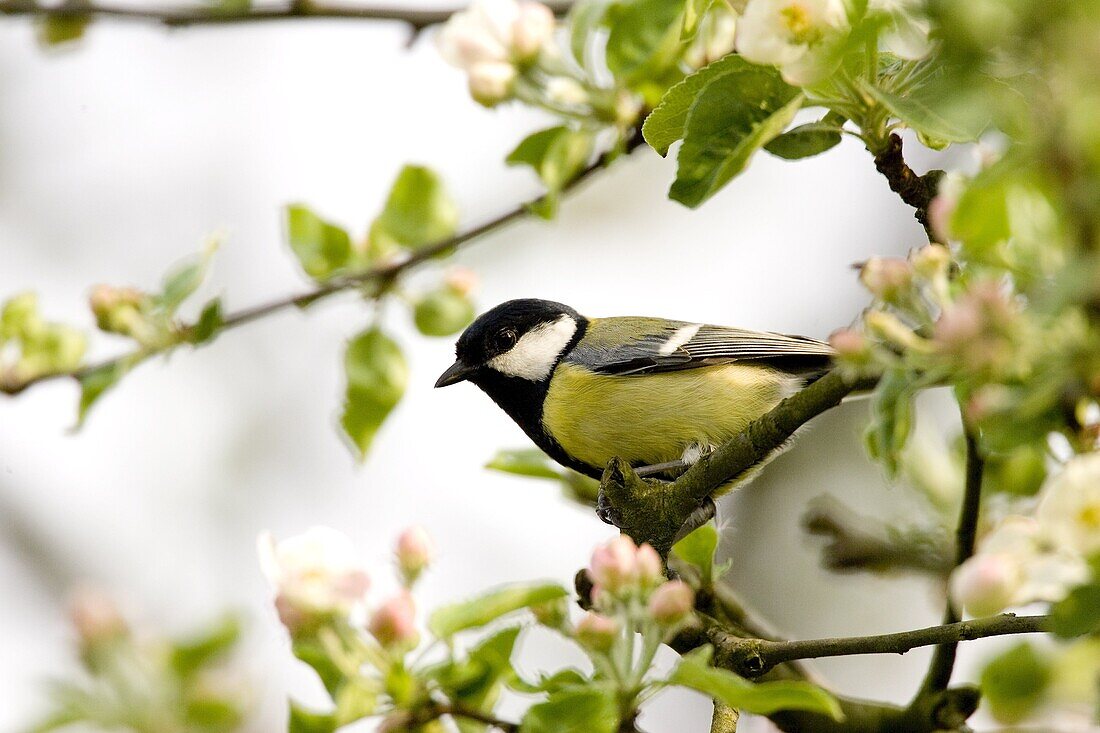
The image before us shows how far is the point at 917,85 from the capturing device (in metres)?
1.35

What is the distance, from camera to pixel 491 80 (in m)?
2.07

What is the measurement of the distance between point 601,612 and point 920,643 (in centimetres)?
41

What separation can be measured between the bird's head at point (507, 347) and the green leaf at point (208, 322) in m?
1.07

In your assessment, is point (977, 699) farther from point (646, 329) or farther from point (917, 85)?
point (646, 329)

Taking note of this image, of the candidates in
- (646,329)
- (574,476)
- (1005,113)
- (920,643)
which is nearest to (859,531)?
(574,476)

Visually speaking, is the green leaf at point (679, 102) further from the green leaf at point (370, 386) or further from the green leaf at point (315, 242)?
the green leaf at point (315, 242)

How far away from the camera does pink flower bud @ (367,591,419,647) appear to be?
131 cm

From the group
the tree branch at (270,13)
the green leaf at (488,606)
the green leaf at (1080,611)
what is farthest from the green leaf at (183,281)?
the green leaf at (1080,611)

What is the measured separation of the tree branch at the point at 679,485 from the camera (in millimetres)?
1497

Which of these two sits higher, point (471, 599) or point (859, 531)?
point (471, 599)

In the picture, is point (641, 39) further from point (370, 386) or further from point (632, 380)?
point (632, 380)

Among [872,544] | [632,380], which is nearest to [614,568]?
[872,544]

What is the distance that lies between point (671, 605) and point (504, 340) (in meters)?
2.00

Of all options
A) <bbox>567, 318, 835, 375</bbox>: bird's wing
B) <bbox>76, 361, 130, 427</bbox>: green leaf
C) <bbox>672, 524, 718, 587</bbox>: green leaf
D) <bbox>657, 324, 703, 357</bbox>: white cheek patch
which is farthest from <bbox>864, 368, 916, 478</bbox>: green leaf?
A: <bbox>657, 324, 703, 357</bbox>: white cheek patch
